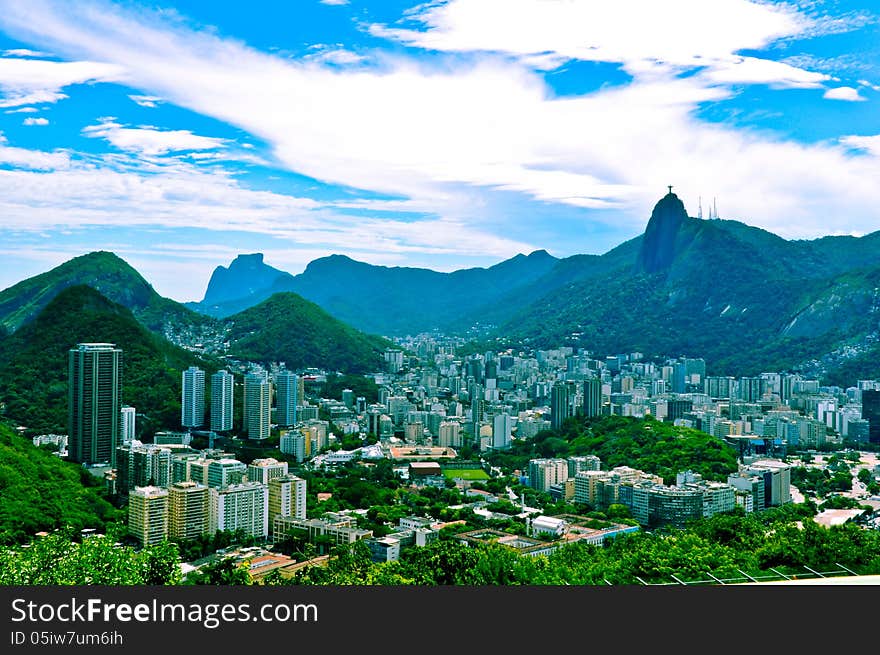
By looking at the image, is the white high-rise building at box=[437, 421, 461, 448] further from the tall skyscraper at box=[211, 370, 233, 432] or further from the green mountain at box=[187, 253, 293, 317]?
the green mountain at box=[187, 253, 293, 317]

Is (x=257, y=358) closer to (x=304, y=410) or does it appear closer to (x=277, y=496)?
(x=304, y=410)

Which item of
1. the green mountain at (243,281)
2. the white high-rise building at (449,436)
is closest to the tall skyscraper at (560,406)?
the white high-rise building at (449,436)

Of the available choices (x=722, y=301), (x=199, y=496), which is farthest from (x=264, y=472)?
(x=722, y=301)

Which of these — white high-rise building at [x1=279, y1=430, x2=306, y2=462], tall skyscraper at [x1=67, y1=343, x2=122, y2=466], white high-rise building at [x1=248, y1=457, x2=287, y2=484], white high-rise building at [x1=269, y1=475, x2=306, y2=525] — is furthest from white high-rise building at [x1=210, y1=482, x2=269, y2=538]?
white high-rise building at [x1=279, y1=430, x2=306, y2=462]

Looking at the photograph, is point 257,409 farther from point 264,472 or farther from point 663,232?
point 663,232

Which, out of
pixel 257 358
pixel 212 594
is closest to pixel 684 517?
pixel 212 594

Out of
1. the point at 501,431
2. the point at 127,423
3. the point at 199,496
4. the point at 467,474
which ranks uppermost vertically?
the point at 127,423

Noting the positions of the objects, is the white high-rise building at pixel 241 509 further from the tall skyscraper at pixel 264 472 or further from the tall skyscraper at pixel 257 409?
the tall skyscraper at pixel 257 409
